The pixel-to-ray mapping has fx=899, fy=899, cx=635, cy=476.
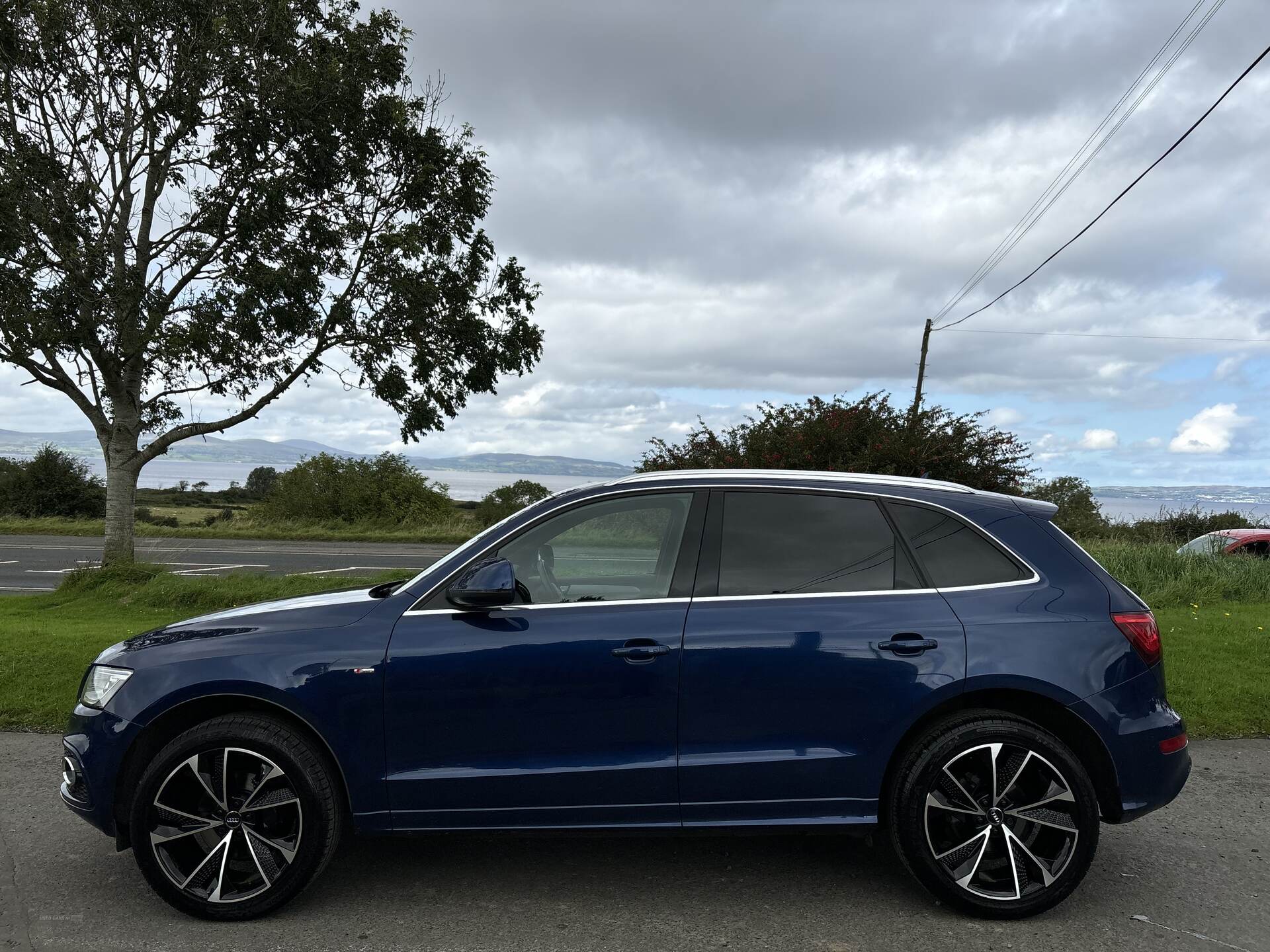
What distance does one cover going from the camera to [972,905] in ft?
11.4

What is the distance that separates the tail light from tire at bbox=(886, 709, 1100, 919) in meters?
0.51

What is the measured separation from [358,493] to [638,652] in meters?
28.3

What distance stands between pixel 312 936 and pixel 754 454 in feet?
44.8

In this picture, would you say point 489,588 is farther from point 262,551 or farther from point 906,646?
point 262,551

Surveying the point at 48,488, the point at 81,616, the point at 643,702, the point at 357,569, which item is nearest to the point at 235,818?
the point at 643,702

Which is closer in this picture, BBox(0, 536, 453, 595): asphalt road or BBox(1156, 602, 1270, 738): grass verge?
BBox(1156, 602, 1270, 738): grass verge

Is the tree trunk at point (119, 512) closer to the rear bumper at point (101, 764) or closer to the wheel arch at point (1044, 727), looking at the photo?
the rear bumper at point (101, 764)

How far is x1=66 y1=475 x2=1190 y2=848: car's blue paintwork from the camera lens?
3.44 m

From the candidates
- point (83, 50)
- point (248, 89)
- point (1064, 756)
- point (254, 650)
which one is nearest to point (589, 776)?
point (254, 650)

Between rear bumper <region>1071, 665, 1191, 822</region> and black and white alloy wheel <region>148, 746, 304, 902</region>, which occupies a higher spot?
rear bumper <region>1071, 665, 1191, 822</region>

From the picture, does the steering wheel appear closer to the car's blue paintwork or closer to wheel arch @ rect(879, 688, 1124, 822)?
the car's blue paintwork

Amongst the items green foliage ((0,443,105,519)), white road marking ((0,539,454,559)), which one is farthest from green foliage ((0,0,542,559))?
green foliage ((0,443,105,519))

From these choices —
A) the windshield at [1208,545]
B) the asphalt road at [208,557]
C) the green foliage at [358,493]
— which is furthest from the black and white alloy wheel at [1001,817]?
the green foliage at [358,493]

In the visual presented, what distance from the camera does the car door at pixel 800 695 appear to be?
3.44 metres
